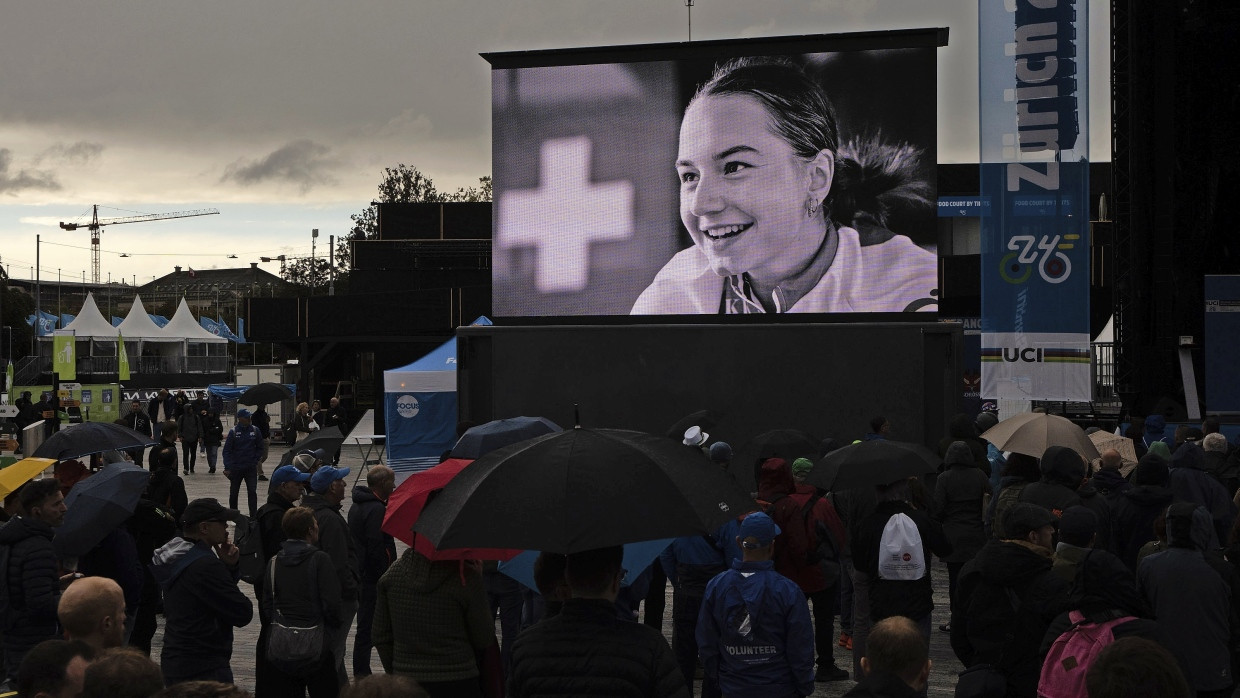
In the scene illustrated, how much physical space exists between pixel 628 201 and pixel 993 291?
5898 mm

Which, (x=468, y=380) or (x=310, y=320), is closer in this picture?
(x=468, y=380)

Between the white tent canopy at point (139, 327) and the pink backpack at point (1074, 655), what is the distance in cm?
6218

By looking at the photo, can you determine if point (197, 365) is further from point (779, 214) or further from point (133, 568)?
point (133, 568)

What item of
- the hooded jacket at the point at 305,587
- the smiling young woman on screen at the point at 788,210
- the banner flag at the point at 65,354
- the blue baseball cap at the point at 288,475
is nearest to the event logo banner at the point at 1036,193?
the smiling young woman on screen at the point at 788,210

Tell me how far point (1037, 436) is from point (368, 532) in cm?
540

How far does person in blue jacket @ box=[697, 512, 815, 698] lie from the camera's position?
20.8 ft

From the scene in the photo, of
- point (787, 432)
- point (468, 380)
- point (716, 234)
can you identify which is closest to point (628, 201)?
point (716, 234)

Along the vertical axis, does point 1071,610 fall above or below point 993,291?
below

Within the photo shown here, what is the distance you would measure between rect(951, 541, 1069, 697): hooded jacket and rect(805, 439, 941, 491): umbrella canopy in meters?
2.22

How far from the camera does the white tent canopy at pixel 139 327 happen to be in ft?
207

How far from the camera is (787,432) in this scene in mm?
12719

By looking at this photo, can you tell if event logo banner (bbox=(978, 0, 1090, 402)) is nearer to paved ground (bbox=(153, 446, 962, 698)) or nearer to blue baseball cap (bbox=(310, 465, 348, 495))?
paved ground (bbox=(153, 446, 962, 698))

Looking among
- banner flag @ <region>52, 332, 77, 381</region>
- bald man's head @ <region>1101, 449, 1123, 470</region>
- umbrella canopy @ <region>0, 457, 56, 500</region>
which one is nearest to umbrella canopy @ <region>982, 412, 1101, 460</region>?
bald man's head @ <region>1101, 449, 1123, 470</region>

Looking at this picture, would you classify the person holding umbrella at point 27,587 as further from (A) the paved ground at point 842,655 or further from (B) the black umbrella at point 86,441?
(B) the black umbrella at point 86,441
